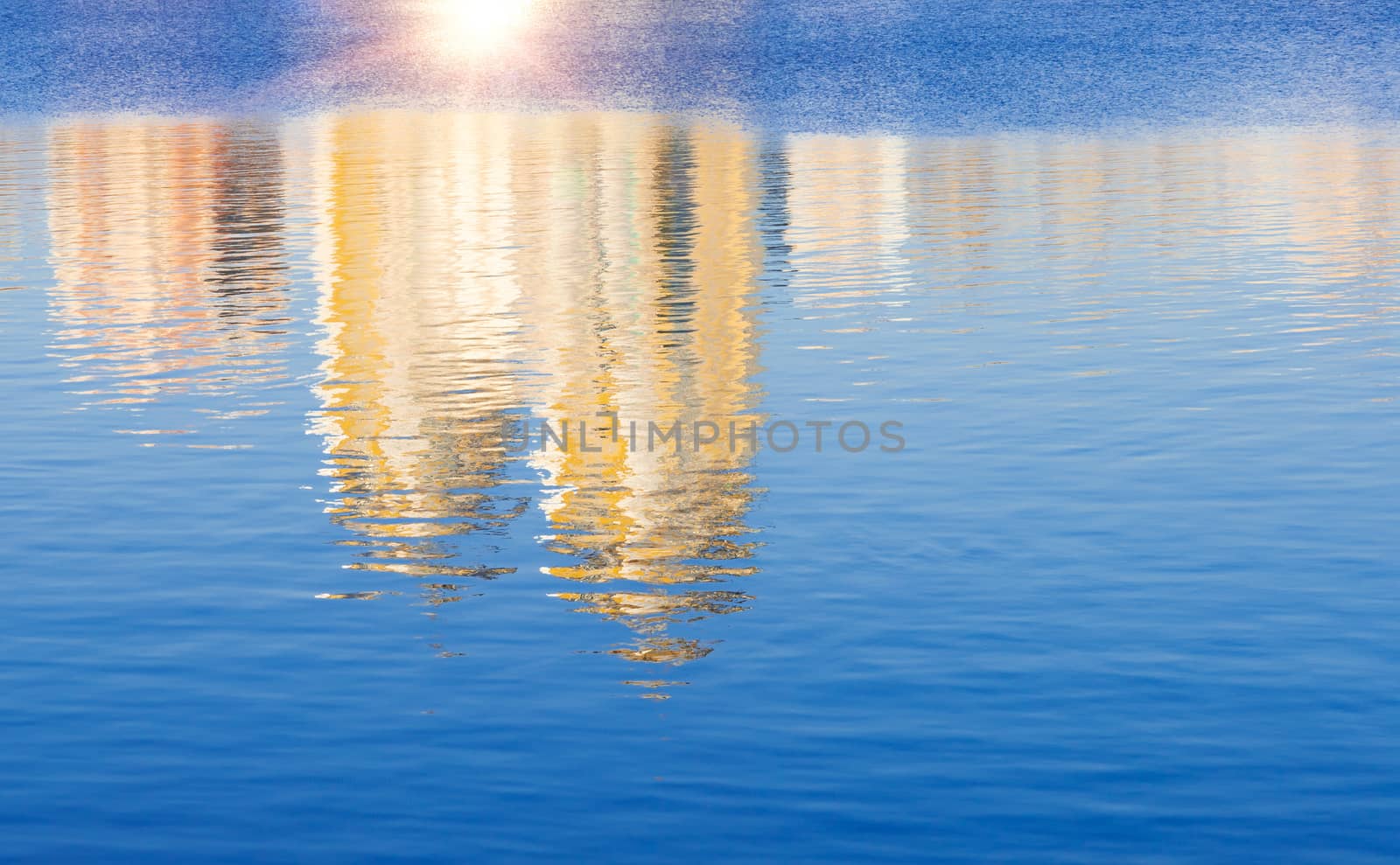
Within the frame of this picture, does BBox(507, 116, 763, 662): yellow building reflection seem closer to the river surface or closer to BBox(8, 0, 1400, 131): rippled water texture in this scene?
the river surface

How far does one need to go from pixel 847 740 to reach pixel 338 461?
10084 millimetres

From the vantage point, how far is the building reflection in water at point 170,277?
27.1 metres

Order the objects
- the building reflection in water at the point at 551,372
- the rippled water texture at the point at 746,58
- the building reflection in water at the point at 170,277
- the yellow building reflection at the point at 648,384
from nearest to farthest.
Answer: the yellow building reflection at the point at 648,384 → the building reflection in water at the point at 551,372 → the building reflection in water at the point at 170,277 → the rippled water texture at the point at 746,58

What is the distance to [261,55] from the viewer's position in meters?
126

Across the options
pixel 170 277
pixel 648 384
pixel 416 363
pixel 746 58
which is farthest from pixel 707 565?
pixel 746 58

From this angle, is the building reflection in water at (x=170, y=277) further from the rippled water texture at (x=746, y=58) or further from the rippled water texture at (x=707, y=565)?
the rippled water texture at (x=746, y=58)

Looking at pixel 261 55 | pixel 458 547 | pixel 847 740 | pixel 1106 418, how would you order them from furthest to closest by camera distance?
pixel 261 55 < pixel 1106 418 < pixel 458 547 < pixel 847 740

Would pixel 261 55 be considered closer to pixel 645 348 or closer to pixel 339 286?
pixel 339 286

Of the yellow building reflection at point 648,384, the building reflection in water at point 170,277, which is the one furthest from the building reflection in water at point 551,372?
the building reflection in water at point 170,277

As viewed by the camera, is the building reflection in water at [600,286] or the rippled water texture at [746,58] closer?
the building reflection in water at [600,286]

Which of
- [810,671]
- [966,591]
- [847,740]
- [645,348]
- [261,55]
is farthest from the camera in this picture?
[261,55]

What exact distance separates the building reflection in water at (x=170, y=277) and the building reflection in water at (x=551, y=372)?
4.60 ft

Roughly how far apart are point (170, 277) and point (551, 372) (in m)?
15.7

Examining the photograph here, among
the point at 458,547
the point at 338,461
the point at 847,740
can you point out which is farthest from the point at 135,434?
the point at 847,740
